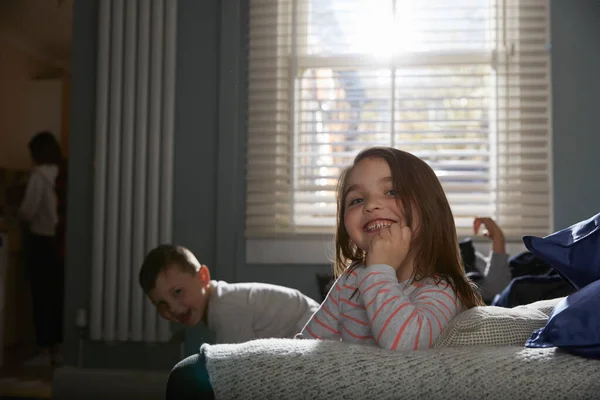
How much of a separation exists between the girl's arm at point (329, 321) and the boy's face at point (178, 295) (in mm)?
974

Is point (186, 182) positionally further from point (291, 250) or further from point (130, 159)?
point (291, 250)

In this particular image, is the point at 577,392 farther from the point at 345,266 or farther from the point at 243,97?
the point at 243,97

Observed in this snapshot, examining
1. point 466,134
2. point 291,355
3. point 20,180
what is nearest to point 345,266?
point 291,355

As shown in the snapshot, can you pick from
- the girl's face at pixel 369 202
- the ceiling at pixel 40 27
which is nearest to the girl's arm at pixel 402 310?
the girl's face at pixel 369 202

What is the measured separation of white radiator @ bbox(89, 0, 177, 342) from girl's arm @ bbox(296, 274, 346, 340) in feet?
5.95

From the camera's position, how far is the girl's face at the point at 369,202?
1282mm

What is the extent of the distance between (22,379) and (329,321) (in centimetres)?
265

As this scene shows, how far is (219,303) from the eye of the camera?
2.29 metres

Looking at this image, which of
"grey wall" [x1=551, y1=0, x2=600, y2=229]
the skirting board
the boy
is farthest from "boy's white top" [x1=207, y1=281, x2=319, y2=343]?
"grey wall" [x1=551, y1=0, x2=600, y2=229]

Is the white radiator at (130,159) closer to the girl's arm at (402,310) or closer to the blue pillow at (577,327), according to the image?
the girl's arm at (402,310)

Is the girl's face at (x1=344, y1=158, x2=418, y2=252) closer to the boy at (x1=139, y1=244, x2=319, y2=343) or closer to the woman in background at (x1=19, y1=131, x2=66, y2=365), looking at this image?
the boy at (x1=139, y1=244, x2=319, y2=343)

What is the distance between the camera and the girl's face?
1.28m

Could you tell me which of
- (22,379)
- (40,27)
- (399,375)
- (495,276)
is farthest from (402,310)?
(40,27)

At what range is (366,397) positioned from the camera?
819mm
